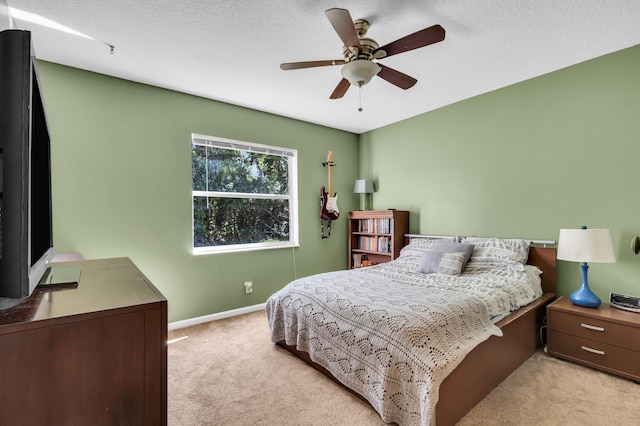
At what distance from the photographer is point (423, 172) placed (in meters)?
4.00

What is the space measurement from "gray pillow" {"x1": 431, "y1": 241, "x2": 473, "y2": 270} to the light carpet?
96 cm

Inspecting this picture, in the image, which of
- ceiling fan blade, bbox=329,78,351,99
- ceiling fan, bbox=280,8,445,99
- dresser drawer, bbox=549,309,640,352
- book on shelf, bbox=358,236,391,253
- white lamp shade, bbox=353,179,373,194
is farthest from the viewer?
white lamp shade, bbox=353,179,373,194

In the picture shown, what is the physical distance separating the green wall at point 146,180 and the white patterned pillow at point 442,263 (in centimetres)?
176

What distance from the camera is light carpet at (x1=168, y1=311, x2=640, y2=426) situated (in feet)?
5.79

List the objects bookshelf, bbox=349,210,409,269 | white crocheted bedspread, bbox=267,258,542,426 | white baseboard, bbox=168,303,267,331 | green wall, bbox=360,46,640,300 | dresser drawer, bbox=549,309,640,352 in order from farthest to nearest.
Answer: bookshelf, bbox=349,210,409,269
white baseboard, bbox=168,303,267,331
green wall, bbox=360,46,640,300
dresser drawer, bbox=549,309,640,352
white crocheted bedspread, bbox=267,258,542,426

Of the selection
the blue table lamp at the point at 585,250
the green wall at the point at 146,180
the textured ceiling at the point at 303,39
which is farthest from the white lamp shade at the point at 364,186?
the blue table lamp at the point at 585,250

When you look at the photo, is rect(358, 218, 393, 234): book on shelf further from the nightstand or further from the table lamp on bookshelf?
the nightstand

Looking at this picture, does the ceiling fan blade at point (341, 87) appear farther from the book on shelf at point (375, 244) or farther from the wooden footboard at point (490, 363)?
the book on shelf at point (375, 244)

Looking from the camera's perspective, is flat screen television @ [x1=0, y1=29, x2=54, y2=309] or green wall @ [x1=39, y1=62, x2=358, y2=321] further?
green wall @ [x1=39, y1=62, x2=358, y2=321]

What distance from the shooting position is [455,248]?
3082 mm

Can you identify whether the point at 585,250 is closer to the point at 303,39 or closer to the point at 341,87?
the point at 341,87

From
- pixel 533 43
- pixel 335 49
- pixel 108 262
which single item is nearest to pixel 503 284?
pixel 533 43

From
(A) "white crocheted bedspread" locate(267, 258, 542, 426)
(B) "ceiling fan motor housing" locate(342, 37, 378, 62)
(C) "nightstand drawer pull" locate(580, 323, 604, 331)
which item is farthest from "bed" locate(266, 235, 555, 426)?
(B) "ceiling fan motor housing" locate(342, 37, 378, 62)

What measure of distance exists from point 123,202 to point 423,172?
344 centimetres
